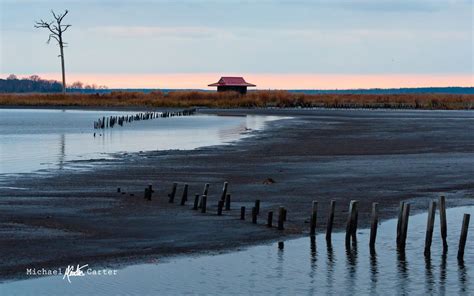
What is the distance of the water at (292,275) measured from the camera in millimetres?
17016

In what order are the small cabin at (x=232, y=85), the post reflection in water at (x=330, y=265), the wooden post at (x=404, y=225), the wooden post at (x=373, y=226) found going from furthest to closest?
the small cabin at (x=232, y=85)
the wooden post at (x=373, y=226)
the wooden post at (x=404, y=225)
the post reflection in water at (x=330, y=265)

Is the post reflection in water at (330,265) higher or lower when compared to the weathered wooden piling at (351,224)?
lower

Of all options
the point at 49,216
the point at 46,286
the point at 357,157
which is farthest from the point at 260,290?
the point at 357,157

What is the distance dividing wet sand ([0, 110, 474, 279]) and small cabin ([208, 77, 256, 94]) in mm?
110755

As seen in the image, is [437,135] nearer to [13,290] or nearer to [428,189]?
[428,189]

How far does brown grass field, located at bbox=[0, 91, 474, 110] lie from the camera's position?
463ft

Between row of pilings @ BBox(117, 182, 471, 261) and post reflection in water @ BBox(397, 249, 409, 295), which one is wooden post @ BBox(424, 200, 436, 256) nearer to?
row of pilings @ BBox(117, 182, 471, 261)

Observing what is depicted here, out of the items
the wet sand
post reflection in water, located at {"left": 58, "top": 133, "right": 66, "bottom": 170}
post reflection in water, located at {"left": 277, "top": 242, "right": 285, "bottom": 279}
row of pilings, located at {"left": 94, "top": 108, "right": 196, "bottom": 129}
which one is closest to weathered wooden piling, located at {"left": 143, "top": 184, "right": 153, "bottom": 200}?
the wet sand

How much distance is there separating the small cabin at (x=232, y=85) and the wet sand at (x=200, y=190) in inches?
4360

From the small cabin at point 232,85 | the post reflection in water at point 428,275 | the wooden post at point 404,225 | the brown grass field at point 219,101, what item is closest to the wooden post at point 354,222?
the wooden post at point 404,225

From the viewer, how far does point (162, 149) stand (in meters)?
47.8

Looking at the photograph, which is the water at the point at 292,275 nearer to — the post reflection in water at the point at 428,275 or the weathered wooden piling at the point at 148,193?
the post reflection in water at the point at 428,275

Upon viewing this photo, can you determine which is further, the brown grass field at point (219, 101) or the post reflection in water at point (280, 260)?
the brown grass field at point (219, 101)

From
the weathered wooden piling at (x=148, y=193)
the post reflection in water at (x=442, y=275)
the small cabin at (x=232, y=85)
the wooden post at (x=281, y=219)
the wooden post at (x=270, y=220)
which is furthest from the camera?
the small cabin at (x=232, y=85)
